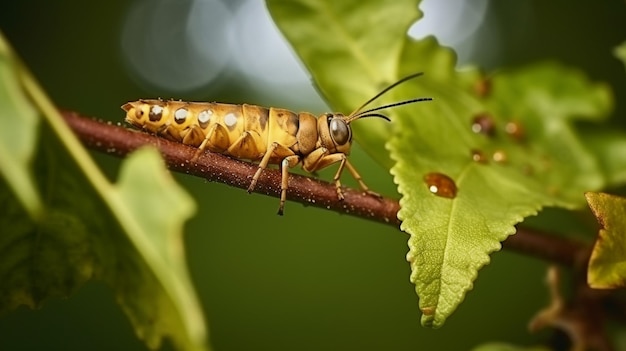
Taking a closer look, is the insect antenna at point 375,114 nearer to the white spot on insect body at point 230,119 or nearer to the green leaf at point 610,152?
the white spot on insect body at point 230,119

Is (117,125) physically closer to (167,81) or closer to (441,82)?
(441,82)

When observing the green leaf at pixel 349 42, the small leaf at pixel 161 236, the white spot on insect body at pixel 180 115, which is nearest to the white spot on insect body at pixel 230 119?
the white spot on insect body at pixel 180 115

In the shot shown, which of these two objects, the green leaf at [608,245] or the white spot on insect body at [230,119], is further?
the white spot on insect body at [230,119]

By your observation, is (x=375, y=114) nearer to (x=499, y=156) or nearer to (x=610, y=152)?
(x=499, y=156)

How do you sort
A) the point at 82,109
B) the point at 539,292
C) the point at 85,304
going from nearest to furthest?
1. the point at 539,292
2. the point at 85,304
3. the point at 82,109

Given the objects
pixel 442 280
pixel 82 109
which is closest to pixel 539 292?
pixel 442 280

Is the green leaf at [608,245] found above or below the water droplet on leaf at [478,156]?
below

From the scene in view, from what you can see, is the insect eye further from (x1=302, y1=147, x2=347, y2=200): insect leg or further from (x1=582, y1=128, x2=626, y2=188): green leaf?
(x1=582, y1=128, x2=626, y2=188): green leaf
